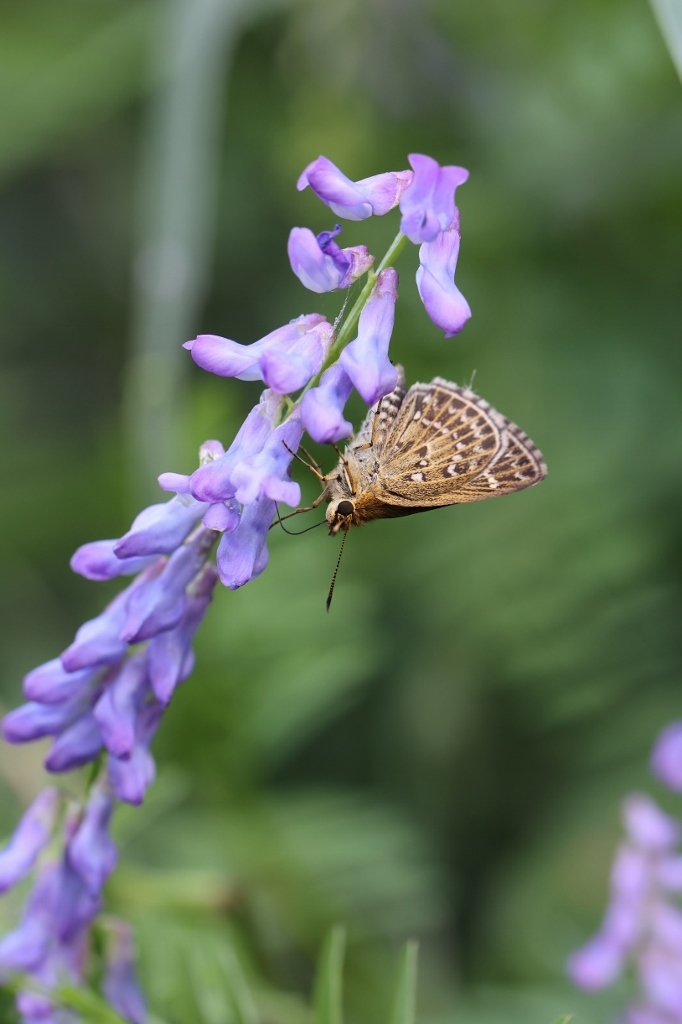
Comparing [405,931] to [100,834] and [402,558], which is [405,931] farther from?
[100,834]

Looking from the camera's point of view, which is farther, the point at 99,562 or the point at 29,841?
the point at 29,841

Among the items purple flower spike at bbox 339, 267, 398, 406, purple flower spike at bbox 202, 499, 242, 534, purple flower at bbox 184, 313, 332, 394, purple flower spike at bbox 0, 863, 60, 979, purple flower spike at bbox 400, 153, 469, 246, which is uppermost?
purple flower spike at bbox 400, 153, 469, 246

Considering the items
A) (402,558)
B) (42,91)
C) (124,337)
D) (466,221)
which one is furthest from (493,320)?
(42,91)

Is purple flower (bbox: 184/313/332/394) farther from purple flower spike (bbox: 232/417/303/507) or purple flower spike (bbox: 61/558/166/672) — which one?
purple flower spike (bbox: 61/558/166/672)

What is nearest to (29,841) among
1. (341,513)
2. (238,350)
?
(341,513)

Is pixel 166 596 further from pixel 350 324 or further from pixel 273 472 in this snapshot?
pixel 350 324

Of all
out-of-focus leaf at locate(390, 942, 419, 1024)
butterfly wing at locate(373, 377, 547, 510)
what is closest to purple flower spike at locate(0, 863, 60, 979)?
out-of-focus leaf at locate(390, 942, 419, 1024)
